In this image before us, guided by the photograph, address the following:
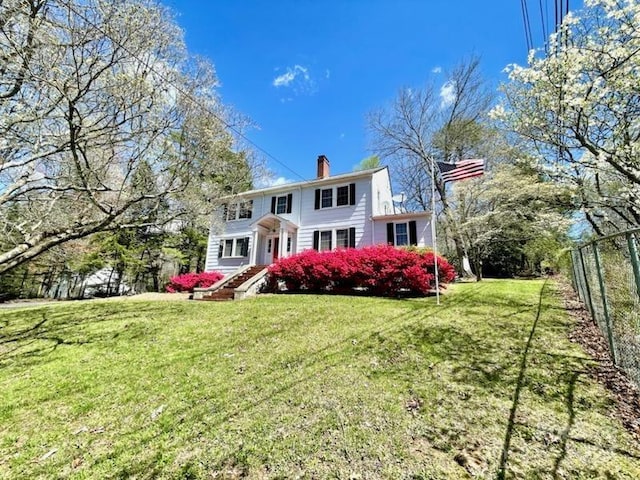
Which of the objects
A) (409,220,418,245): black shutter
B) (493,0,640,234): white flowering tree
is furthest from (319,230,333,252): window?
(493,0,640,234): white flowering tree

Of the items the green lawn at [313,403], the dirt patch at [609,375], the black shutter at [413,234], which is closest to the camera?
the green lawn at [313,403]

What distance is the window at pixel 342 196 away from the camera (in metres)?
15.5

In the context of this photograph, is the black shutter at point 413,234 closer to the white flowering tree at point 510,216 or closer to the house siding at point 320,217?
the house siding at point 320,217

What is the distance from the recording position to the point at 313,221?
16.1 metres

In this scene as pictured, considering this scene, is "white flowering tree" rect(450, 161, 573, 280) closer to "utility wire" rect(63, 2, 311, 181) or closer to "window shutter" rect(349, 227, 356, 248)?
"window shutter" rect(349, 227, 356, 248)

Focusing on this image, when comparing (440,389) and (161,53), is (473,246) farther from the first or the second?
(161,53)

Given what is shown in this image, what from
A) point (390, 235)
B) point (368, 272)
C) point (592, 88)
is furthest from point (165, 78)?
point (390, 235)

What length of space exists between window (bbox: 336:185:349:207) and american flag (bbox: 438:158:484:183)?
675 cm

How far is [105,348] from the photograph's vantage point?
18.2ft

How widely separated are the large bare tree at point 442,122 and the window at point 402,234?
6.72 meters

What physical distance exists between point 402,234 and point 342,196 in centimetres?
403

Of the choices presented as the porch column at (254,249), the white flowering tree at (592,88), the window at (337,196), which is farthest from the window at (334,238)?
the white flowering tree at (592,88)

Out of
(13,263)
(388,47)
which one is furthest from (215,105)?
(388,47)

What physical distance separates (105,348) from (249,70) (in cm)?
1080
